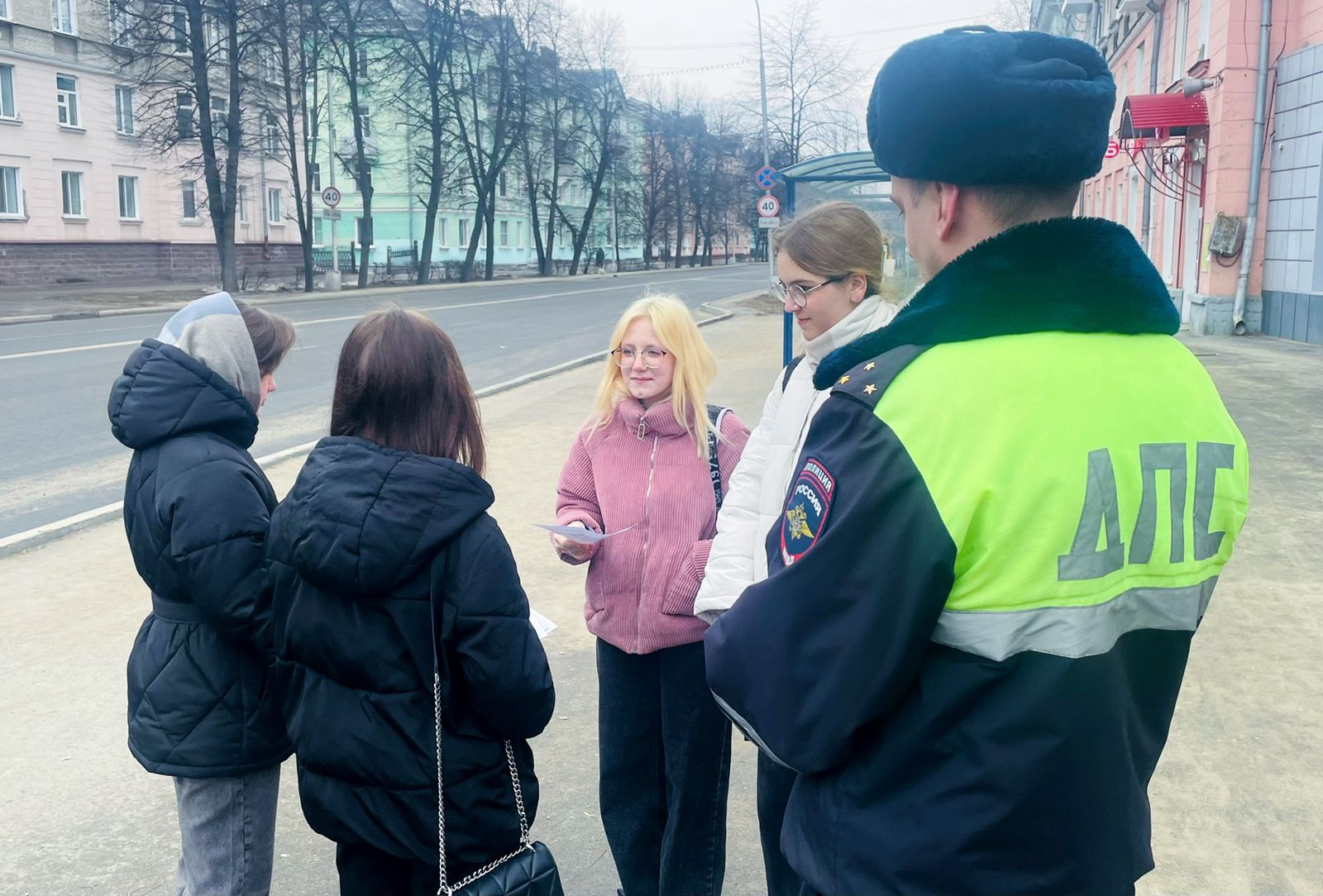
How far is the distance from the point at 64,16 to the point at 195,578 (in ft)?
142

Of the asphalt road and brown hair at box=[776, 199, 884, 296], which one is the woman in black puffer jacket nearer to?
the asphalt road

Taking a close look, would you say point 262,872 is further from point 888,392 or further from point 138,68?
point 138,68

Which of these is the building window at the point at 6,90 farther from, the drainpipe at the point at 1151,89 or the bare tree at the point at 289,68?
the drainpipe at the point at 1151,89

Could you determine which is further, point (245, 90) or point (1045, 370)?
point (245, 90)

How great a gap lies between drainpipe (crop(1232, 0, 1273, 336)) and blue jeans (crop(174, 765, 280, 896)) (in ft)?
61.7

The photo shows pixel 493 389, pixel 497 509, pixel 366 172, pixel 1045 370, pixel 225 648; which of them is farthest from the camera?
pixel 366 172

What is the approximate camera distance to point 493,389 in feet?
43.4

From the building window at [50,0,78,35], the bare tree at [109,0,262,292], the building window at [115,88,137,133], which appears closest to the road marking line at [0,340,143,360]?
the bare tree at [109,0,262,292]

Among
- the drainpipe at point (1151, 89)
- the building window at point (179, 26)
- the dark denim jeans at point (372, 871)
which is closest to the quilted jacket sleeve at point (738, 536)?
the dark denim jeans at point (372, 871)

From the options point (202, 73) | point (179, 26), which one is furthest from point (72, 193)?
point (202, 73)

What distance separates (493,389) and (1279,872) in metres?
10.8

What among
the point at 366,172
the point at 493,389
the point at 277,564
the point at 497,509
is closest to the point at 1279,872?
A: the point at 277,564

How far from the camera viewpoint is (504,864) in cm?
236

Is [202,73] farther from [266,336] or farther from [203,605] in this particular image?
[203,605]
